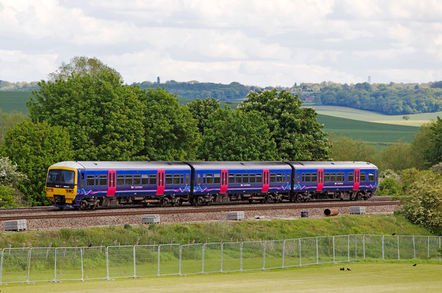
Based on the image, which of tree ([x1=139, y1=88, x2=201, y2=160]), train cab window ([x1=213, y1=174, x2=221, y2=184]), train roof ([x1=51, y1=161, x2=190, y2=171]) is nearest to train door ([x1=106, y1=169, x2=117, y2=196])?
train roof ([x1=51, y1=161, x2=190, y2=171])

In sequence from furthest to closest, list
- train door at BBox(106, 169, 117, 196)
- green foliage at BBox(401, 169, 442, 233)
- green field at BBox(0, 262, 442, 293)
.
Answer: green foliage at BBox(401, 169, 442, 233)
train door at BBox(106, 169, 117, 196)
green field at BBox(0, 262, 442, 293)

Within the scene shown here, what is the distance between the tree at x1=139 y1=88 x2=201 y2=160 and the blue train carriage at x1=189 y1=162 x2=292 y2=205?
26.7m

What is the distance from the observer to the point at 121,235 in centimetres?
6512

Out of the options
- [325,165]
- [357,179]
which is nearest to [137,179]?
[325,165]

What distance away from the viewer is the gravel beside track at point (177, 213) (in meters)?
65.9

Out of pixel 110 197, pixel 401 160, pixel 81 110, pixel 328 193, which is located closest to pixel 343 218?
pixel 328 193

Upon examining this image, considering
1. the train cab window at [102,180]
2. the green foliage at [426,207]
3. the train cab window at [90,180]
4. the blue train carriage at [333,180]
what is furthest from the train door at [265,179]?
the train cab window at [90,180]

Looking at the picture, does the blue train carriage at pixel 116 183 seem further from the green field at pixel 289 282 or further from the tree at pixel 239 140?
the tree at pixel 239 140

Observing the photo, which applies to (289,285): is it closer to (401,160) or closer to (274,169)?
(274,169)

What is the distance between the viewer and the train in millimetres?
73688

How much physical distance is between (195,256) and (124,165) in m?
16.3

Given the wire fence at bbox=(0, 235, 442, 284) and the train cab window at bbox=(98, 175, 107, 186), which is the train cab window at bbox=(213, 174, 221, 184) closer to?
the train cab window at bbox=(98, 175, 107, 186)

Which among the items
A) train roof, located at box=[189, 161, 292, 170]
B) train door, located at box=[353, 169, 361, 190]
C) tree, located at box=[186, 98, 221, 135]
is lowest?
train door, located at box=[353, 169, 361, 190]

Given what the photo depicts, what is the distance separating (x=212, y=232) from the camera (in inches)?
2766
